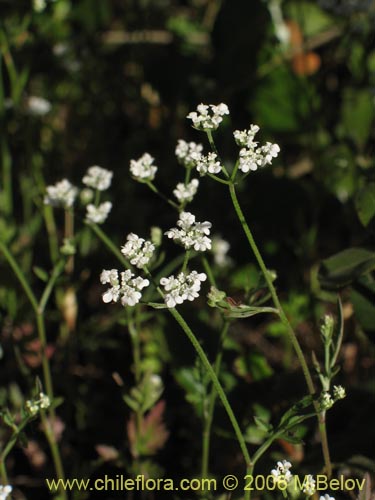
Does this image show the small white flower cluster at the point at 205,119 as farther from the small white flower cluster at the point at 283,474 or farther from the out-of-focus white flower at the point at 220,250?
the out-of-focus white flower at the point at 220,250

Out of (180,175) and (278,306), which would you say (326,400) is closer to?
(278,306)

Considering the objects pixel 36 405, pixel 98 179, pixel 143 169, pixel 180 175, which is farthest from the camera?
pixel 180 175

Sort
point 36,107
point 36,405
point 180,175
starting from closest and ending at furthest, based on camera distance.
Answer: point 36,405 < point 180,175 < point 36,107

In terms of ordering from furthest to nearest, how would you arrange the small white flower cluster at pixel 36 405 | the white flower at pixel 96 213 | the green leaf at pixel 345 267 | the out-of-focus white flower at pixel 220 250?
the out-of-focus white flower at pixel 220 250 < the white flower at pixel 96 213 < the green leaf at pixel 345 267 < the small white flower cluster at pixel 36 405

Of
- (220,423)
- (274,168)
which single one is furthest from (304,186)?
(220,423)

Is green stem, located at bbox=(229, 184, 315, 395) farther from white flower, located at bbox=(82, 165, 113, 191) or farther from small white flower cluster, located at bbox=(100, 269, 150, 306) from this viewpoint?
white flower, located at bbox=(82, 165, 113, 191)

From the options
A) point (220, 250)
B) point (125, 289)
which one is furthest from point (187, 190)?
point (220, 250)

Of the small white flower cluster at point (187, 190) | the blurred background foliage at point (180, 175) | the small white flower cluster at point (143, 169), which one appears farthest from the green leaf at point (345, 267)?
the small white flower cluster at point (143, 169)
